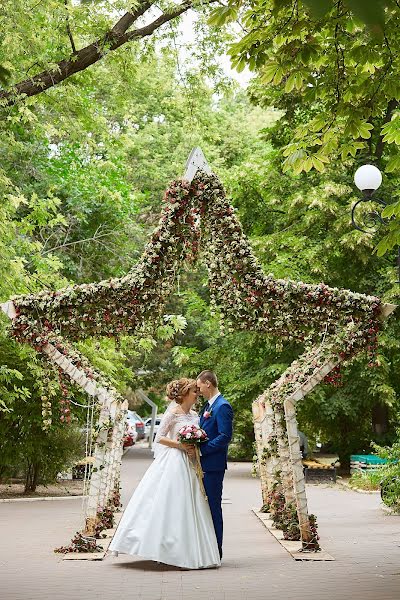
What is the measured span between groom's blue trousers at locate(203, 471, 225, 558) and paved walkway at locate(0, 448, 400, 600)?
44cm

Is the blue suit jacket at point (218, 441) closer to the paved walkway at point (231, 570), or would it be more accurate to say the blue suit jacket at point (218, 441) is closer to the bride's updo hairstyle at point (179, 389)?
the bride's updo hairstyle at point (179, 389)

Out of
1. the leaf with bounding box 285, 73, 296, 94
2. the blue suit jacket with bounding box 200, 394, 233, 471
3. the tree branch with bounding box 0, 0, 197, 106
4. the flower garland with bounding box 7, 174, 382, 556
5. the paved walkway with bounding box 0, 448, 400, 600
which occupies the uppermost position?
the tree branch with bounding box 0, 0, 197, 106

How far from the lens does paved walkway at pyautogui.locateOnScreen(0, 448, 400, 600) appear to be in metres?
8.47

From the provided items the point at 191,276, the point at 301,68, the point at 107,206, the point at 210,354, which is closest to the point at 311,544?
the point at 301,68

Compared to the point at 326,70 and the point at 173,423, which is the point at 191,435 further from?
the point at 326,70

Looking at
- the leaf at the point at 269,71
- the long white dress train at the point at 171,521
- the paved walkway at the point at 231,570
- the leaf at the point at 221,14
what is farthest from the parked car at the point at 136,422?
the leaf at the point at 221,14

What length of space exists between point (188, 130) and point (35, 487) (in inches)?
359

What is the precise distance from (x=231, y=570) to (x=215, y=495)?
870 mm

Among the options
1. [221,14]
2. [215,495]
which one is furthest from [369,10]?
[215,495]

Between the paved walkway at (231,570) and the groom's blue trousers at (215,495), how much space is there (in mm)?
437

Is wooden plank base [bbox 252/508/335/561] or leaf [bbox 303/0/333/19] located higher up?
leaf [bbox 303/0/333/19]

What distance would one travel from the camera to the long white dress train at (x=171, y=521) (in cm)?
998

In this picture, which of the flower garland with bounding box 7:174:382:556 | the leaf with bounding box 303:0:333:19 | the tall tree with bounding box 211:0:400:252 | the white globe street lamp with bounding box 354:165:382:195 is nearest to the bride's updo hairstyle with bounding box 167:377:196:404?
the flower garland with bounding box 7:174:382:556

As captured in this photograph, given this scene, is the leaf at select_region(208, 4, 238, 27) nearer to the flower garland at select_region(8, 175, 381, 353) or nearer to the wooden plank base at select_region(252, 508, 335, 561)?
the flower garland at select_region(8, 175, 381, 353)
